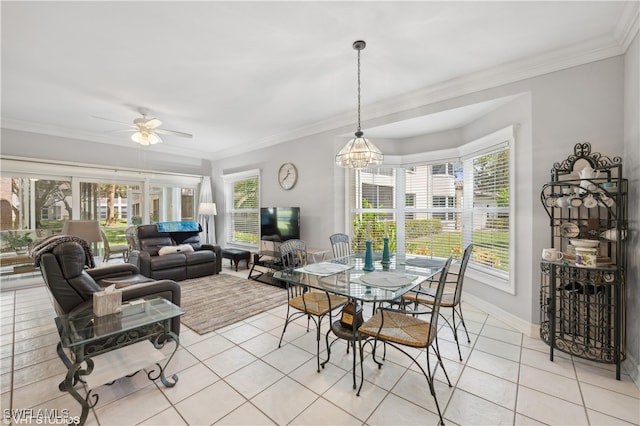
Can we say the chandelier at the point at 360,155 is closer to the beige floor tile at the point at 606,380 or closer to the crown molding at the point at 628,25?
the crown molding at the point at 628,25

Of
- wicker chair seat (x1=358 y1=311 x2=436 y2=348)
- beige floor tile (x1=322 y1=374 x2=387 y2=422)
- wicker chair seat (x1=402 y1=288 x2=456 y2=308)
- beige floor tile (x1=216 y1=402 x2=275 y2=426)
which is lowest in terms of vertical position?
beige floor tile (x1=216 y1=402 x2=275 y2=426)

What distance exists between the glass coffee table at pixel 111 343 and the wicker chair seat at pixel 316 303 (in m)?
1.00

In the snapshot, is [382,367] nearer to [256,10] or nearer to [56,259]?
[56,259]

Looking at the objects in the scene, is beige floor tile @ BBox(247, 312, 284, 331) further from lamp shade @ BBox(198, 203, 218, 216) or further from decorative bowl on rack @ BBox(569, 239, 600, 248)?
lamp shade @ BBox(198, 203, 218, 216)

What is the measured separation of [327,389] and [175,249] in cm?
410

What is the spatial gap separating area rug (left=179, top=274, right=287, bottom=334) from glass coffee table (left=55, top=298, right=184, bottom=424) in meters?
0.83

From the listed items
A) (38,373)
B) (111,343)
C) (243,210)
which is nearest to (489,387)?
(111,343)

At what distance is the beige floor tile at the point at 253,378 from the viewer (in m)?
2.01

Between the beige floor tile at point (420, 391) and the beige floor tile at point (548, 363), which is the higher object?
the beige floor tile at point (548, 363)

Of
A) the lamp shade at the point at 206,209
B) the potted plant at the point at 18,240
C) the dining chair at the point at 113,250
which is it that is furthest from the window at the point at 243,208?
A: the potted plant at the point at 18,240

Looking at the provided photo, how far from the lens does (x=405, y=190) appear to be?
4.50 meters

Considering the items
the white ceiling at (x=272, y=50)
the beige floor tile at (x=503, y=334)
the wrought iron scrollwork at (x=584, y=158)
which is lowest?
the beige floor tile at (x=503, y=334)

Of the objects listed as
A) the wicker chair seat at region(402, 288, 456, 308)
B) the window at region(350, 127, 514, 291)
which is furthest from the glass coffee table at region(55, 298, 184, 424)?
the window at region(350, 127, 514, 291)

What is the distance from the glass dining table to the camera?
1.99 meters
